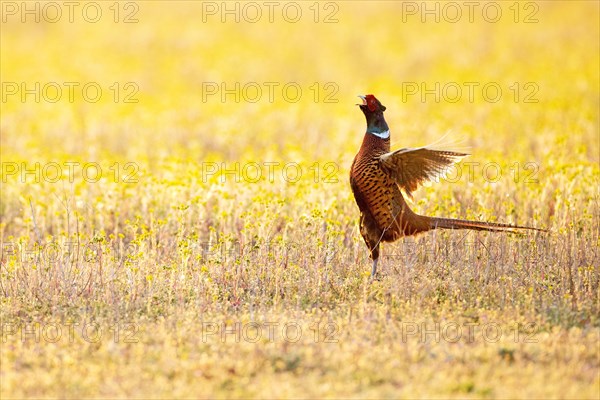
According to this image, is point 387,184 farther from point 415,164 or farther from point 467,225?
point 467,225

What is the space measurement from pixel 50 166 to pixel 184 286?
202 inches

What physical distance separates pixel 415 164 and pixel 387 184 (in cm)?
25

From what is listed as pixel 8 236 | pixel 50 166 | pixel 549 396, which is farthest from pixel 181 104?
pixel 549 396

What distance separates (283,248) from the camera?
7.29 metres

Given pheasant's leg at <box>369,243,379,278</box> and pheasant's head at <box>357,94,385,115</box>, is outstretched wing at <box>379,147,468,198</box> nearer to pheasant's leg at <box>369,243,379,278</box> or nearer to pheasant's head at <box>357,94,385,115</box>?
pheasant's head at <box>357,94,385,115</box>

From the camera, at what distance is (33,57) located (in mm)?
21312

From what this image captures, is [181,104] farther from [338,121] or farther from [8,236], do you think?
[8,236]

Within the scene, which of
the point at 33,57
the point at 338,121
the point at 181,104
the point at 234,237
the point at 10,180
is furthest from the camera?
the point at 33,57

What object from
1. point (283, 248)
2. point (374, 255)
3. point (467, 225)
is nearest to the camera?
point (467, 225)

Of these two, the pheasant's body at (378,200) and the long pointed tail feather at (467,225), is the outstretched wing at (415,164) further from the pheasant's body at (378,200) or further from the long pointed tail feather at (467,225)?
the long pointed tail feather at (467,225)

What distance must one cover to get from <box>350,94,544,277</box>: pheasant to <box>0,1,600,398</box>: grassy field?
0.26 metres

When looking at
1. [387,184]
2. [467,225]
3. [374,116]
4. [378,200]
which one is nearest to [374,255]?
[378,200]

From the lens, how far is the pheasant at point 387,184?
22.0ft

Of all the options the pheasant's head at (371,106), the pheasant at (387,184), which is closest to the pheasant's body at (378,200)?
the pheasant at (387,184)
